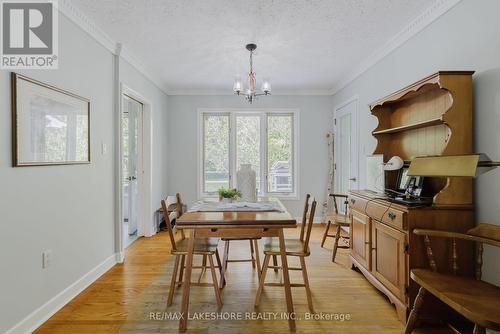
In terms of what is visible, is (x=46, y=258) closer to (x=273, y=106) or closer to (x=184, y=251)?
(x=184, y=251)

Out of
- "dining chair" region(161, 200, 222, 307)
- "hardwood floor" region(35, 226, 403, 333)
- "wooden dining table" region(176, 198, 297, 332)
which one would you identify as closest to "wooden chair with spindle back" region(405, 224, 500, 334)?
"hardwood floor" region(35, 226, 403, 333)

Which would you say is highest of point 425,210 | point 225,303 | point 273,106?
point 273,106

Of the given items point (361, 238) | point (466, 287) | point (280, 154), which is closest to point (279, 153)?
point (280, 154)

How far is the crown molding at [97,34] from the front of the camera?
231 centimetres

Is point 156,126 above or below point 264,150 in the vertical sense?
above

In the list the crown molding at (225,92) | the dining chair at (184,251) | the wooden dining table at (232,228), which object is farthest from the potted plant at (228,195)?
the crown molding at (225,92)

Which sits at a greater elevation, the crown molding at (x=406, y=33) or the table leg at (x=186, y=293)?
the crown molding at (x=406, y=33)

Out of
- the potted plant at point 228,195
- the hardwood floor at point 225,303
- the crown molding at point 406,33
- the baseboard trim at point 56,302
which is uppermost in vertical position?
the crown molding at point 406,33

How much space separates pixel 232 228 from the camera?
6.45 ft

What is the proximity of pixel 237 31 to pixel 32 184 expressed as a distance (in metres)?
2.28

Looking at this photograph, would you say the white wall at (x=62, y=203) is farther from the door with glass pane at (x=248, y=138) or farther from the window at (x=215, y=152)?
the door with glass pane at (x=248, y=138)

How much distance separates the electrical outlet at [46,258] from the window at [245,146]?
10.3ft

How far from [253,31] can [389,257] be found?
2487mm

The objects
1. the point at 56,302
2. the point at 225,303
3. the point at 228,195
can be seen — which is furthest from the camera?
the point at 228,195
